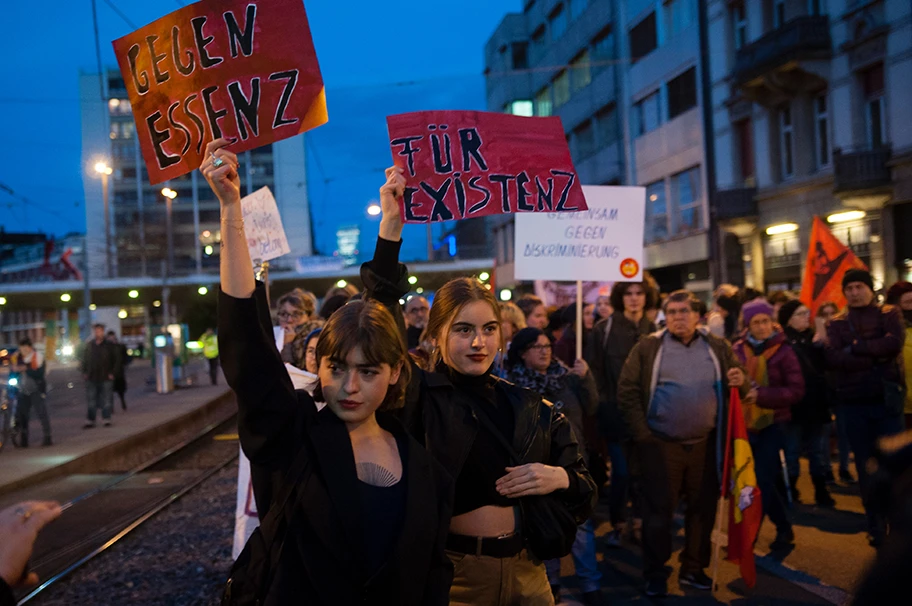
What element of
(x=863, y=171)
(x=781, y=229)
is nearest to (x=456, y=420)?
(x=863, y=171)

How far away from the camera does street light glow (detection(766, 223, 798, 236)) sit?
22.8 m

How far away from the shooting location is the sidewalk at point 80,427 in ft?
39.8

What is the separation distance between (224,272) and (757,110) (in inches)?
944

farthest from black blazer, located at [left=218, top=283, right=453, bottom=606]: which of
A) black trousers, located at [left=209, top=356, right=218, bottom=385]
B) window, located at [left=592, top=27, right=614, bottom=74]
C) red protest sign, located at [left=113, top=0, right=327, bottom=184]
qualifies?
window, located at [left=592, top=27, right=614, bottom=74]

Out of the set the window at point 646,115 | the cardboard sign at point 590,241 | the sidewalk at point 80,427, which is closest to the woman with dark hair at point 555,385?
the cardboard sign at point 590,241

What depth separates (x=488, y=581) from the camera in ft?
9.84

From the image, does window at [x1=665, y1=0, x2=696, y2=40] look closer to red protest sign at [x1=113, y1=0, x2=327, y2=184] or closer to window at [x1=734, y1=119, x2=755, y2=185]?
window at [x1=734, y1=119, x2=755, y2=185]

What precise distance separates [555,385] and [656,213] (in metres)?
27.0

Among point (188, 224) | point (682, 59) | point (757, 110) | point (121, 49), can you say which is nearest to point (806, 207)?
point (757, 110)

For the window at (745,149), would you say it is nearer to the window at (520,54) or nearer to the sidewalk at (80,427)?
the sidewalk at (80,427)

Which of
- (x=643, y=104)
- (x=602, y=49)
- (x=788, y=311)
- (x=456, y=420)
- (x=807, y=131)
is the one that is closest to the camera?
(x=456, y=420)

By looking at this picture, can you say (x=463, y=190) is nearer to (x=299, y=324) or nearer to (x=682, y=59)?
(x=299, y=324)

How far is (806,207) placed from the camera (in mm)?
22109

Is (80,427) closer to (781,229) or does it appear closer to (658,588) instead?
(658,588)
